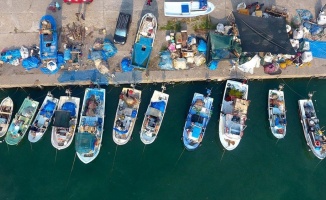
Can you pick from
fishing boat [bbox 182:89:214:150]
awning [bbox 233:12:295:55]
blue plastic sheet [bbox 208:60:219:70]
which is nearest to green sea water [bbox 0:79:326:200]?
fishing boat [bbox 182:89:214:150]

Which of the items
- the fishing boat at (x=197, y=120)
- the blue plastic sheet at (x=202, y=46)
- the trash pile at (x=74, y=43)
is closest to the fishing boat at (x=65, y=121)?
the trash pile at (x=74, y=43)

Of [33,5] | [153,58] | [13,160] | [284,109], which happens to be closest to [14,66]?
[33,5]

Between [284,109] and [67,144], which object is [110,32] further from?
[284,109]

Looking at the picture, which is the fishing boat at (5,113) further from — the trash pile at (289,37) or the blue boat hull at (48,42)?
the trash pile at (289,37)

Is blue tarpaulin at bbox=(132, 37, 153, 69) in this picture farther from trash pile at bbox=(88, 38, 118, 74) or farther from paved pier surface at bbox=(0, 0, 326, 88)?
trash pile at bbox=(88, 38, 118, 74)

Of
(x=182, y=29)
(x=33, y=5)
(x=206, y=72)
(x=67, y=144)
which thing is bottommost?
(x=67, y=144)
